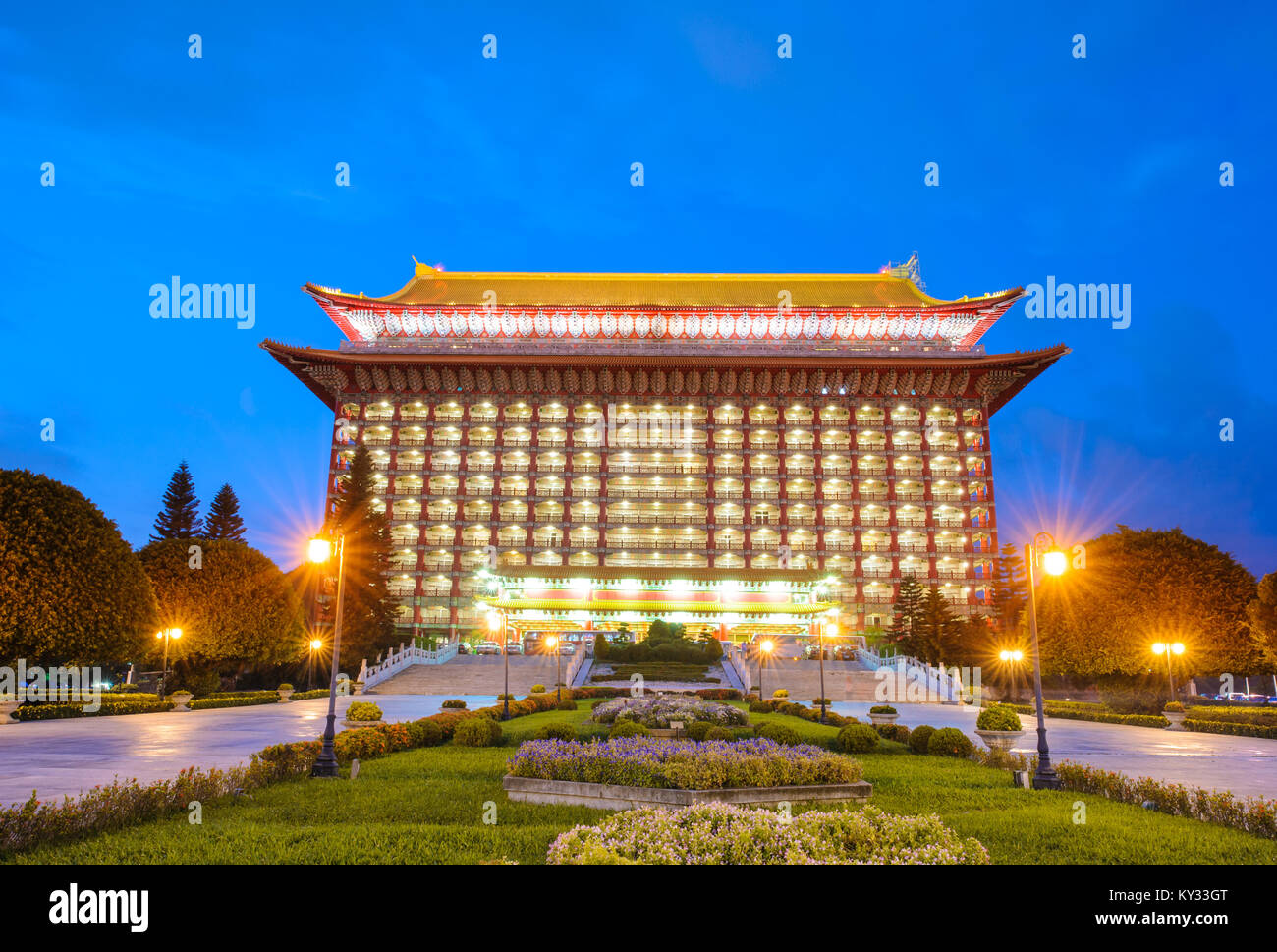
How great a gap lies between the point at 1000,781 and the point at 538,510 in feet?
228

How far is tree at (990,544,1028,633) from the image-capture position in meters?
63.8

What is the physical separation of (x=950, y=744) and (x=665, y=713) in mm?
9317

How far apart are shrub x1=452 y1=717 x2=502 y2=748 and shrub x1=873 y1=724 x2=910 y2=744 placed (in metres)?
11.8

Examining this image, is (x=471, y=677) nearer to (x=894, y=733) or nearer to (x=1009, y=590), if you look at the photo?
(x=894, y=733)

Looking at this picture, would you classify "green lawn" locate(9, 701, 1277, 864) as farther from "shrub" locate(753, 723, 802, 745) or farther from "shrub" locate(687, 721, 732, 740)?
"shrub" locate(687, 721, 732, 740)

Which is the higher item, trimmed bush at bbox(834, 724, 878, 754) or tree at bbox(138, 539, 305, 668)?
tree at bbox(138, 539, 305, 668)

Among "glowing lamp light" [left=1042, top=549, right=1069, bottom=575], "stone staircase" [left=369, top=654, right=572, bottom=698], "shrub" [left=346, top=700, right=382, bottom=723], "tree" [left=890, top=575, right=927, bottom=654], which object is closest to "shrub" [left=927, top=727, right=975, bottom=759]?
"glowing lamp light" [left=1042, top=549, right=1069, bottom=575]

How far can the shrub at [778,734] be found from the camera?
2112 centimetres

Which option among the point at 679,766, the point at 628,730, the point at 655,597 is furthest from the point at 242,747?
the point at 655,597

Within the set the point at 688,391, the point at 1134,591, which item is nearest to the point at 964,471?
the point at 688,391

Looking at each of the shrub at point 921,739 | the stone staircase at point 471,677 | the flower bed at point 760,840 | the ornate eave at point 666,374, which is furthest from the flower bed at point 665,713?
the ornate eave at point 666,374
